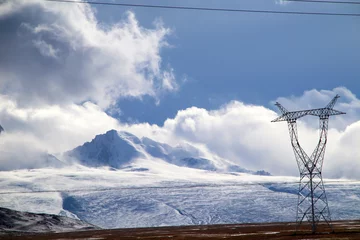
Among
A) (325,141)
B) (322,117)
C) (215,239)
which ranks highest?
(322,117)

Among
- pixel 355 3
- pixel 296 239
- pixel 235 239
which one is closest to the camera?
pixel 355 3

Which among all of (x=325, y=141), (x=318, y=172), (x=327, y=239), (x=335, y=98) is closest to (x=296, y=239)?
(x=327, y=239)

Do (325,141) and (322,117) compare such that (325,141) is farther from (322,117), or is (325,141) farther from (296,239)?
(296,239)

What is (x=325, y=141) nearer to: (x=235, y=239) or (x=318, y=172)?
(x=318, y=172)

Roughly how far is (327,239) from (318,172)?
16.0 m

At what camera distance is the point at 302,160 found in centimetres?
7662

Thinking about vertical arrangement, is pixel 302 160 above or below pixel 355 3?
below

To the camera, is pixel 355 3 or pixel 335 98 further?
pixel 335 98

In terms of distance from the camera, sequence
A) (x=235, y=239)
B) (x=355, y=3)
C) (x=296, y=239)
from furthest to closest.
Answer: (x=235, y=239) → (x=296, y=239) → (x=355, y=3)

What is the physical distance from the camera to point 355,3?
33719 mm

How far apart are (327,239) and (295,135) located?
21426 mm

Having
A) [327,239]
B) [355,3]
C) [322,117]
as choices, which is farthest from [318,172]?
[355,3]

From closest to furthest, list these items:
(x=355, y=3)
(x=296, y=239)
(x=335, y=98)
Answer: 1. (x=355, y=3)
2. (x=296, y=239)
3. (x=335, y=98)

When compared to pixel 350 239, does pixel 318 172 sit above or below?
above
